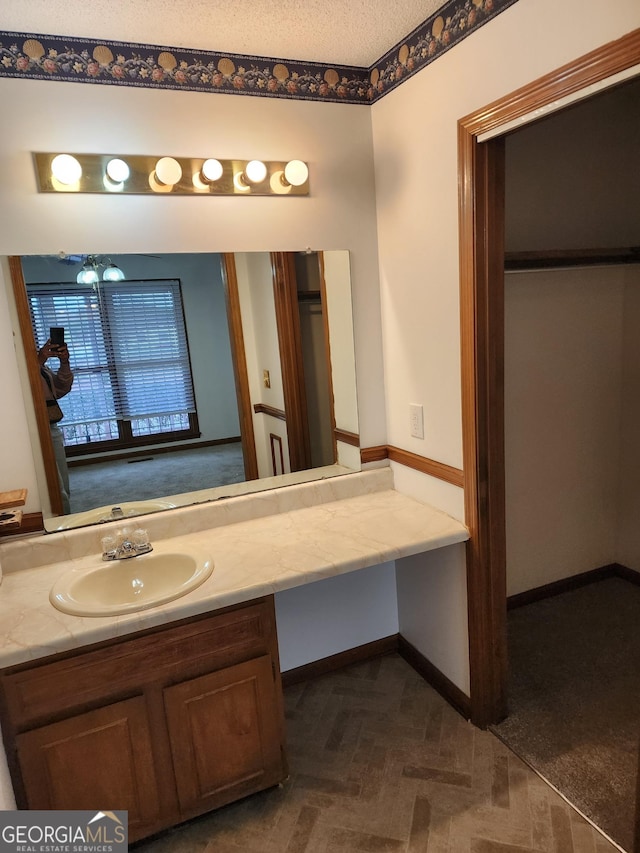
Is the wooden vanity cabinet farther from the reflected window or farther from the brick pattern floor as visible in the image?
the reflected window

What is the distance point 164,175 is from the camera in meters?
1.82

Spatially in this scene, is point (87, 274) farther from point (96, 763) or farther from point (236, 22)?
point (96, 763)

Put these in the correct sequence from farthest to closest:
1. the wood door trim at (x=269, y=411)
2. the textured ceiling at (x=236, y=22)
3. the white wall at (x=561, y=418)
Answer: the white wall at (x=561, y=418)
the wood door trim at (x=269, y=411)
the textured ceiling at (x=236, y=22)

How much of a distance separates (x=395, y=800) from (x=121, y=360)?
1.77m

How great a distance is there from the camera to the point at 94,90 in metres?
1.76

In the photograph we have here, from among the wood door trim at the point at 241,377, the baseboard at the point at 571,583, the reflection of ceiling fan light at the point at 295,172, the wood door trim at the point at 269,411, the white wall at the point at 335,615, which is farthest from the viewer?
the baseboard at the point at 571,583

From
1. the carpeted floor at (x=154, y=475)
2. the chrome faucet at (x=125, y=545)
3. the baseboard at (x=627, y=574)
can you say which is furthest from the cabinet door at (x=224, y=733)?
the baseboard at (x=627, y=574)

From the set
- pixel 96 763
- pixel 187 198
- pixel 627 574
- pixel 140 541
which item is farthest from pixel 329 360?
pixel 627 574

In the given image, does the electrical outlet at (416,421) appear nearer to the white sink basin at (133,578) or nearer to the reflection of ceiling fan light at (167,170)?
the white sink basin at (133,578)

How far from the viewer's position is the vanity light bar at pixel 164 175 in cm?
172

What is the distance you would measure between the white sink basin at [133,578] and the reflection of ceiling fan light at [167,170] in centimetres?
126

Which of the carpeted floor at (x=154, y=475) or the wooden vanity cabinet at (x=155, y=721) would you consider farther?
the carpeted floor at (x=154, y=475)

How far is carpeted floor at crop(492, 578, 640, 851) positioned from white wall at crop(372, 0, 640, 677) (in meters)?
0.36

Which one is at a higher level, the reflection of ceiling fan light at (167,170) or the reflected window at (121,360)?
the reflection of ceiling fan light at (167,170)
